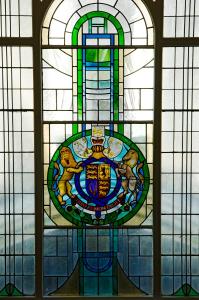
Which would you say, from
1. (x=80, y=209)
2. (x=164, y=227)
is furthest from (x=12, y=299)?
(x=164, y=227)

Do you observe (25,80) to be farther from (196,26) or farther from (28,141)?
(196,26)

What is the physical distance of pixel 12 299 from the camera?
8789mm

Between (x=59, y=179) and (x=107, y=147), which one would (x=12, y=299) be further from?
(x=107, y=147)

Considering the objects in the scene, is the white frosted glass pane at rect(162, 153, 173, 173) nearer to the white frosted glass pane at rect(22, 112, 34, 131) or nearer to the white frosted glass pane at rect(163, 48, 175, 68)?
the white frosted glass pane at rect(163, 48, 175, 68)

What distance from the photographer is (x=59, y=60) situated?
28.8 ft

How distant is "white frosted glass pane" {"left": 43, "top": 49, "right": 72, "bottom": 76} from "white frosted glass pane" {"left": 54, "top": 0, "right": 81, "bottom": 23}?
36 centimetres

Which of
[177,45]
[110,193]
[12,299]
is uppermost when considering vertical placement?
[177,45]

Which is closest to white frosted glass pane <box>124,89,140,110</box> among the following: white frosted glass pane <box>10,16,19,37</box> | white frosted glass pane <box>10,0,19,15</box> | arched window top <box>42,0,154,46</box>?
arched window top <box>42,0,154,46</box>

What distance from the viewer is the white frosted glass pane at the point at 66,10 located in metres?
8.79

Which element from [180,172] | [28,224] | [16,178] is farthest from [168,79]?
[28,224]

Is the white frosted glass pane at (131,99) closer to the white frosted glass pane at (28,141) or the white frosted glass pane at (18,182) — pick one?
the white frosted glass pane at (28,141)

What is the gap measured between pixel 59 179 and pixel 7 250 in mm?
932

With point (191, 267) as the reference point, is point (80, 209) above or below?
above

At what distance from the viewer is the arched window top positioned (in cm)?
878
